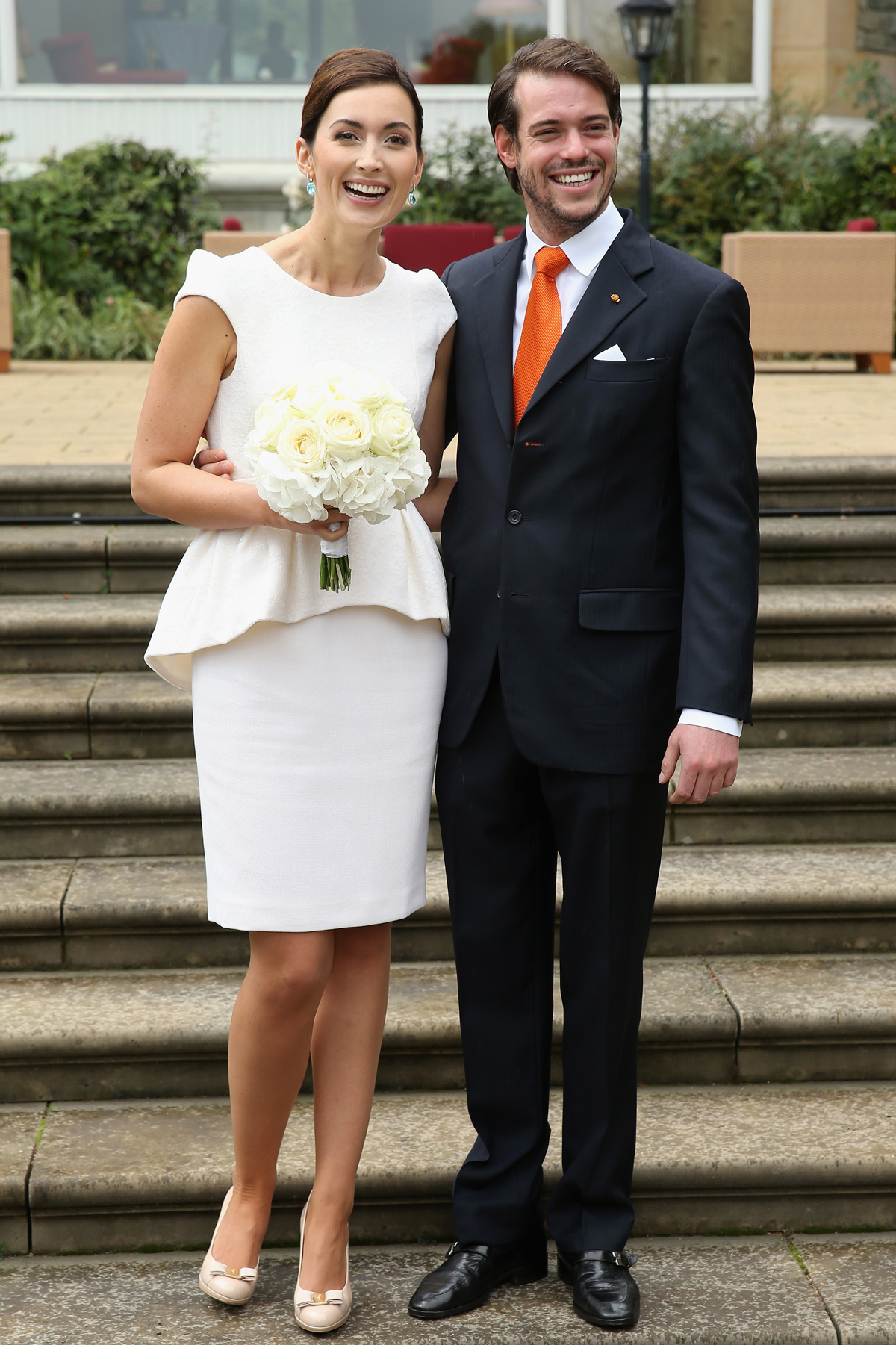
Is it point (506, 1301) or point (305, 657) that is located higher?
point (305, 657)

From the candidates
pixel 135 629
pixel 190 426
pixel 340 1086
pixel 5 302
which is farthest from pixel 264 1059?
pixel 5 302

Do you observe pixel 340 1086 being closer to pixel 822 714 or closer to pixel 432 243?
pixel 822 714

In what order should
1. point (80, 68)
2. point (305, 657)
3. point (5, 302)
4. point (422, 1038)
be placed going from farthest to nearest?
point (80, 68)
point (5, 302)
point (422, 1038)
point (305, 657)

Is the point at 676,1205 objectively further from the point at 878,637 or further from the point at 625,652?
the point at 878,637

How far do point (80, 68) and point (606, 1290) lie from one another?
13.0 meters

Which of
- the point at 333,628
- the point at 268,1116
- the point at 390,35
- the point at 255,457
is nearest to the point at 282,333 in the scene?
the point at 255,457

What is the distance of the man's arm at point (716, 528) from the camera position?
224cm

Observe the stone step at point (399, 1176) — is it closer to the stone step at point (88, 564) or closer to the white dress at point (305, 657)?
the white dress at point (305, 657)

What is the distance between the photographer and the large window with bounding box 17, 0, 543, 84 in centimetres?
1292

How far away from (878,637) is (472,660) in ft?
7.32

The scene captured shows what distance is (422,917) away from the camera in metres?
3.36

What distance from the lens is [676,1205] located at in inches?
110

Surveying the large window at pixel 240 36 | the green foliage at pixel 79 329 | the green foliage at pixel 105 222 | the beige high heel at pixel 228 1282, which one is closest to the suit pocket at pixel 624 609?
the beige high heel at pixel 228 1282

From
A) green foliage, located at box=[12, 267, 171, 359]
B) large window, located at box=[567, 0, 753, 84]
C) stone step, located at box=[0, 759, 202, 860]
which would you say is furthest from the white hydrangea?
large window, located at box=[567, 0, 753, 84]
